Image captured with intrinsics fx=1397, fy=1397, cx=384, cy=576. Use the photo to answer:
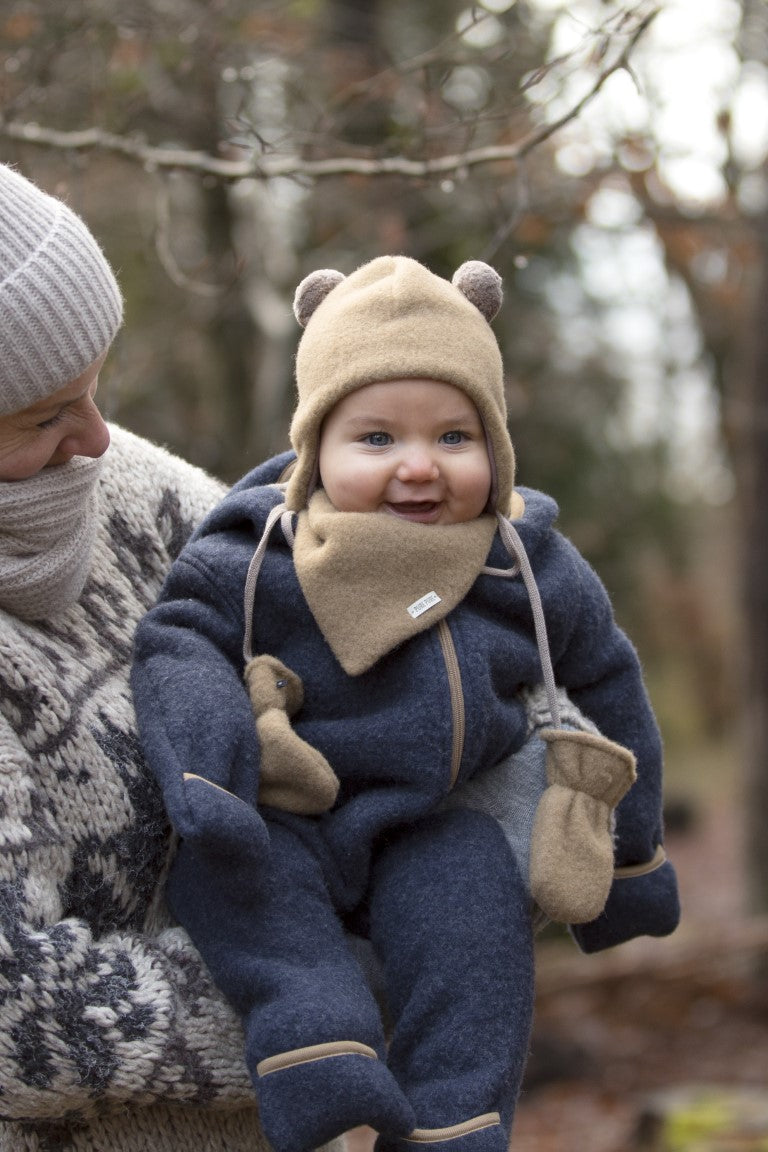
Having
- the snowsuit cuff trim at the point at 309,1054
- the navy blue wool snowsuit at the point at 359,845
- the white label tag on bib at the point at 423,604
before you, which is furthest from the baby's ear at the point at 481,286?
the snowsuit cuff trim at the point at 309,1054

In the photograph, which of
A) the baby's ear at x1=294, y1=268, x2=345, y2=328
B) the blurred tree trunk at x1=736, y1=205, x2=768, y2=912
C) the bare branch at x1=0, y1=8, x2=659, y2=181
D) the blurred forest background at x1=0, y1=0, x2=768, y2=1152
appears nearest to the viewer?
the baby's ear at x1=294, y1=268, x2=345, y2=328

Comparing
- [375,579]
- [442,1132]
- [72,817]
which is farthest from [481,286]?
[442,1132]

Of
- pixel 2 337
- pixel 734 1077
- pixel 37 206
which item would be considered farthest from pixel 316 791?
pixel 734 1077

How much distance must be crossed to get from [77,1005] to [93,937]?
159 millimetres

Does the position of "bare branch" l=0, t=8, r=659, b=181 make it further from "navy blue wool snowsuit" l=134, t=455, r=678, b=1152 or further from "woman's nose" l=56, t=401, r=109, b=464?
Result: "woman's nose" l=56, t=401, r=109, b=464

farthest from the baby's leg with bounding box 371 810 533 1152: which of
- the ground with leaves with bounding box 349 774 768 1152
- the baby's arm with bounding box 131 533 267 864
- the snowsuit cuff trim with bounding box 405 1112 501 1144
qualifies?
the ground with leaves with bounding box 349 774 768 1152

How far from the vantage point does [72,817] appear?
1840mm

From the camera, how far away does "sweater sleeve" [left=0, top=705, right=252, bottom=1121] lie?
1696 millimetres

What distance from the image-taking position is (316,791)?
1.93 meters

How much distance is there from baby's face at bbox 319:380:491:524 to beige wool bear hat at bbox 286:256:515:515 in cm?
2

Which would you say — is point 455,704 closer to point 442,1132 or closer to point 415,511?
point 415,511

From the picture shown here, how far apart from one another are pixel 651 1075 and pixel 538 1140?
84 cm

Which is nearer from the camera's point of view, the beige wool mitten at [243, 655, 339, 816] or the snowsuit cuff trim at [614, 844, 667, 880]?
the beige wool mitten at [243, 655, 339, 816]

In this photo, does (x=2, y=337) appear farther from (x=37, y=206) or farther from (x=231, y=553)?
(x=231, y=553)
